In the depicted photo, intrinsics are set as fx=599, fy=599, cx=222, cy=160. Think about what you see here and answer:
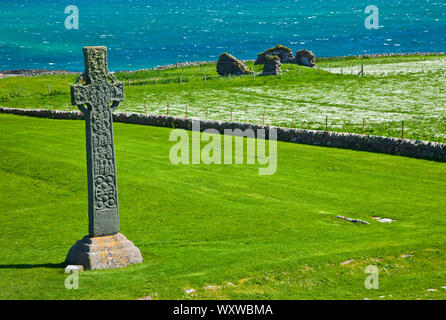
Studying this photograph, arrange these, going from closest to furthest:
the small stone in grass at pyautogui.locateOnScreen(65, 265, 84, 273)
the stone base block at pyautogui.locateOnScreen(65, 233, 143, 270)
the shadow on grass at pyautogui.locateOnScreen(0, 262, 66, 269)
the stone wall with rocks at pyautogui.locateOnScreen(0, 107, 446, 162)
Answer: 1. the small stone in grass at pyautogui.locateOnScreen(65, 265, 84, 273)
2. the stone base block at pyautogui.locateOnScreen(65, 233, 143, 270)
3. the shadow on grass at pyautogui.locateOnScreen(0, 262, 66, 269)
4. the stone wall with rocks at pyautogui.locateOnScreen(0, 107, 446, 162)

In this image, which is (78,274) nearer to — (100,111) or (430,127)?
(100,111)

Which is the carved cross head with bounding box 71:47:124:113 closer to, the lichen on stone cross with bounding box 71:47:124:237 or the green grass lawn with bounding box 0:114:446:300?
the lichen on stone cross with bounding box 71:47:124:237

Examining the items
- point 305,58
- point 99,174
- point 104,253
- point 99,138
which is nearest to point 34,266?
point 104,253

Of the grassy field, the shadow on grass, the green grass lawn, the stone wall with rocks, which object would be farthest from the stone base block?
the grassy field

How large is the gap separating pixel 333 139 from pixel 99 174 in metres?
22.9

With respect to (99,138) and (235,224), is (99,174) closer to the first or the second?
(99,138)

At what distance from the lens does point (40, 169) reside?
28.6m

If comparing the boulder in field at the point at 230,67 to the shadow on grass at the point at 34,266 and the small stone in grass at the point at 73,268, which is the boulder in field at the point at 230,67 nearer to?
the shadow on grass at the point at 34,266

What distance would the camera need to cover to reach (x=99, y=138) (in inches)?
615

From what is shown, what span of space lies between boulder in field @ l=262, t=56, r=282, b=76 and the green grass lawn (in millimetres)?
43565

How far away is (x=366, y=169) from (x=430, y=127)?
1559 cm

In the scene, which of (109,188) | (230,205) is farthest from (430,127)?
(109,188)

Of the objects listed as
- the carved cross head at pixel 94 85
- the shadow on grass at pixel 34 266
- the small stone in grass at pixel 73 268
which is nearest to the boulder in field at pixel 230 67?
the carved cross head at pixel 94 85

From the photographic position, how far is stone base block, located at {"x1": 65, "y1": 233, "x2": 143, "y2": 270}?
1541 cm
